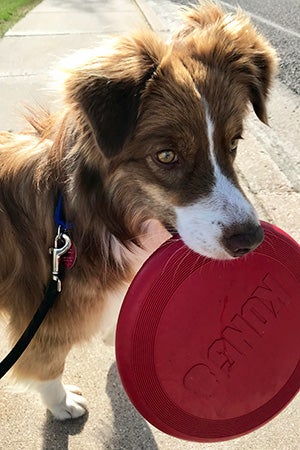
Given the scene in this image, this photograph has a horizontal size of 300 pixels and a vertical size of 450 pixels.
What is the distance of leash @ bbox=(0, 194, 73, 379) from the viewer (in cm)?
248

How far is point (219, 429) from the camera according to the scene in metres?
2.78

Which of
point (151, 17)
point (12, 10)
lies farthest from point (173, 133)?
point (12, 10)

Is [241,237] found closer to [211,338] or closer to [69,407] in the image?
[211,338]

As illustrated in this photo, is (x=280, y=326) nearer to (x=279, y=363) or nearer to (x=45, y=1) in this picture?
(x=279, y=363)

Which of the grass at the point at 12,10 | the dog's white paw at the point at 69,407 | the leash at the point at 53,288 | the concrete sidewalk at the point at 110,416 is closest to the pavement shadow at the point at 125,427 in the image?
the concrete sidewalk at the point at 110,416

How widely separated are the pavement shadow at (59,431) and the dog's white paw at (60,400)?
1.3 inches

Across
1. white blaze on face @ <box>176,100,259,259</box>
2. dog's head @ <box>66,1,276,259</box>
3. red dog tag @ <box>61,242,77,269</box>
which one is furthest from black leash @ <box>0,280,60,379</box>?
white blaze on face @ <box>176,100,259,259</box>

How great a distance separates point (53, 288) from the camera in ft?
8.51

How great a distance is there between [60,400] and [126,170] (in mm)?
1454

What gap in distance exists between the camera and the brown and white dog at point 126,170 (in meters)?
2.29

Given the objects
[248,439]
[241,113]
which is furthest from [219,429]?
[241,113]

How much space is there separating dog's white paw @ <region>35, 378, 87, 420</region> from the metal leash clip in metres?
0.78

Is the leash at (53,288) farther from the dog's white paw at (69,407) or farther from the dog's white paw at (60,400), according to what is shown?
the dog's white paw at (69,407)

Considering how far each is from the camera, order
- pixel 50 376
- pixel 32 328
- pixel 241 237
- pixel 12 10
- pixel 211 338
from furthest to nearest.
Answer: pixel 12 10, pixel 50 376, pixel 211 338, pixel 32 328, pixel 241 237
